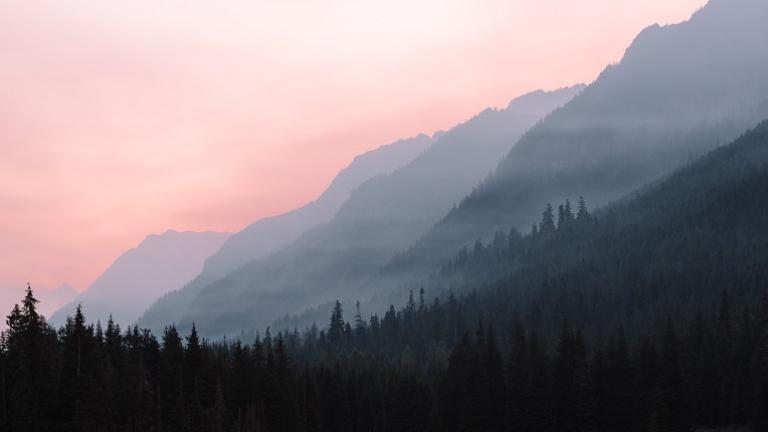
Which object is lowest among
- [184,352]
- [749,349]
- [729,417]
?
[729,417]

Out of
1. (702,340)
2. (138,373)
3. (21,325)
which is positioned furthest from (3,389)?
(702,340)

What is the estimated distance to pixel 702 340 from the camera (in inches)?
6703

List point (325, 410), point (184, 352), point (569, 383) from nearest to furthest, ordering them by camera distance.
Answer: point (184, 352) < point (569, 383) < point (325, 410)

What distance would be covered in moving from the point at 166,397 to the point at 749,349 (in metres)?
89.9

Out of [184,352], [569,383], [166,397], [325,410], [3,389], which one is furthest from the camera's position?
[325,410]

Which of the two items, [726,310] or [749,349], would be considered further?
[726,310]

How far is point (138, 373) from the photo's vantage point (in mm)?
114812

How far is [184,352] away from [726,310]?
9895 centimetres

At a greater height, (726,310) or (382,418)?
(726,310)

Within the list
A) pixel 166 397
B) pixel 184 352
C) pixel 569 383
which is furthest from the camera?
pixel 569 383

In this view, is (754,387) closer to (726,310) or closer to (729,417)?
(729,417)

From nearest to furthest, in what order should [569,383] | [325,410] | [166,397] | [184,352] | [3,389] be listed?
[3,389] → [166,397] → [184,352] → [569,383] → [325,410]

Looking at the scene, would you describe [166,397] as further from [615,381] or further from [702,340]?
[702,340]

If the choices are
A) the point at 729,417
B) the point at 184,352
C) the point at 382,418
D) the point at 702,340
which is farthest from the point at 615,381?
the point at 184,352
